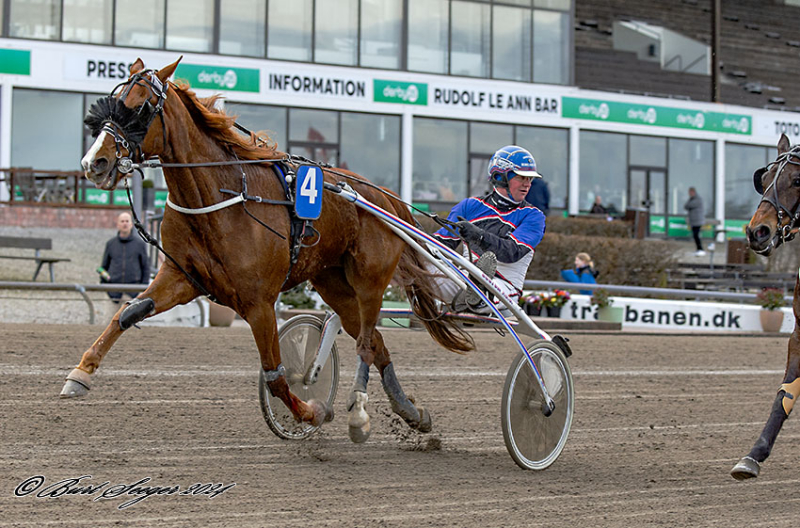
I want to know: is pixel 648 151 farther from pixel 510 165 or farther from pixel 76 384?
pixel 76 384

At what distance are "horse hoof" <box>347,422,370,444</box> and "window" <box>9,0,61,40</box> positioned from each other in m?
20.3

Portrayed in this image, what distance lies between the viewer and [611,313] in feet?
48.1

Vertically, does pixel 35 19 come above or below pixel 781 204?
above

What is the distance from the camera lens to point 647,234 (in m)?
27.2

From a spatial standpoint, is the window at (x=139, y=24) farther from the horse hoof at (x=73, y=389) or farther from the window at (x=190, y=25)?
the horse hoof at (x=73, y=389)

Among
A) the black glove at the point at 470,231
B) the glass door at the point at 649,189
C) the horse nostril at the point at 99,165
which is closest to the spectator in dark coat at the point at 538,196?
the black glove at the point at 470,231

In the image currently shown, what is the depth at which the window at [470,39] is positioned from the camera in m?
27.1

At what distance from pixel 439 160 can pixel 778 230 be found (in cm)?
2211

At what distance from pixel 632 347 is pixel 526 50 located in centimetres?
1772

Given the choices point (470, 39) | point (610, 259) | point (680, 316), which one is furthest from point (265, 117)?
point (680, 316)

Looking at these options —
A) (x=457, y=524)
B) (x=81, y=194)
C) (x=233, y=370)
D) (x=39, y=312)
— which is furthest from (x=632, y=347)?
(x=81, y=194)

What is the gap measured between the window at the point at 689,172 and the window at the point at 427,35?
810cm

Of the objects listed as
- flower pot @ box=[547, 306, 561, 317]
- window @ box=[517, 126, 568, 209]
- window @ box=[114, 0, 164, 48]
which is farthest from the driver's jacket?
window @ box=[517, 126, 568, 209]

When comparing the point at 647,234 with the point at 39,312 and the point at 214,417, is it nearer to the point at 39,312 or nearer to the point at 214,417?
the point at 39,312
